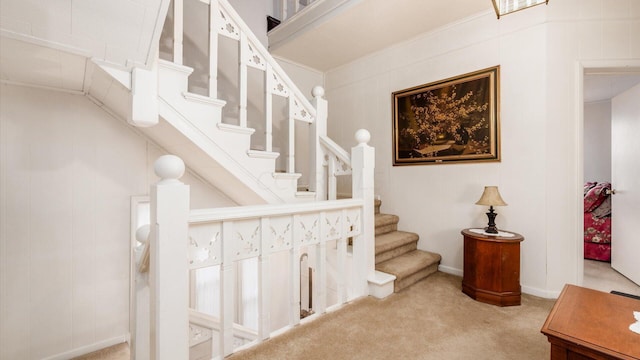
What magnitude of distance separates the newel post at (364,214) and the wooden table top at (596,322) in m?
1.16

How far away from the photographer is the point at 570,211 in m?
2.31

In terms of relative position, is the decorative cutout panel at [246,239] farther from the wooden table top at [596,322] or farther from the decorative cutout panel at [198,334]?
the decorative cutout panel at [198,334]

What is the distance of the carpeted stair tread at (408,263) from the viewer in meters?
2.40

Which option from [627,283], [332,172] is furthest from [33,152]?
[627,283]

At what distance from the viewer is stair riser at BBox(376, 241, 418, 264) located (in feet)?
8.57

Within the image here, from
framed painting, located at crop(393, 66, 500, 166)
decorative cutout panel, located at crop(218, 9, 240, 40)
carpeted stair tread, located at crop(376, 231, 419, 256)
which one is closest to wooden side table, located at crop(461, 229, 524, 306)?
carpeted stair tread, located at crop(376, 231, 419, 256)

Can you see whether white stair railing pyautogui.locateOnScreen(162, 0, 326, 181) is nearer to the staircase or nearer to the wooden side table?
the staircase

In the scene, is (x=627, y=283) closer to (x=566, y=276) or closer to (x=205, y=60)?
(x=566, y=276)

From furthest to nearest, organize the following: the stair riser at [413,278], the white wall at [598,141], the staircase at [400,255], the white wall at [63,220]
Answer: the white wall at [598,141] < the staircase at [400,255] < the stair riser at [413,278] < the white wall at [63,220]

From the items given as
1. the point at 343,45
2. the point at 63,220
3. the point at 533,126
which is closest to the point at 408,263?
the point at 533,126

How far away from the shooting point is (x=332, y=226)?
1.95 m

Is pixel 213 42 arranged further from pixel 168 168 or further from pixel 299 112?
pixel 168 168

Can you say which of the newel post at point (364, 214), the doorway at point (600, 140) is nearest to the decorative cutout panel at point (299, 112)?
the newel post at point (364, 214)

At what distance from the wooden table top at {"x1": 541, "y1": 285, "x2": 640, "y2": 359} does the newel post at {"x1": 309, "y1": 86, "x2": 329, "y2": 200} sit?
5.72 ft
